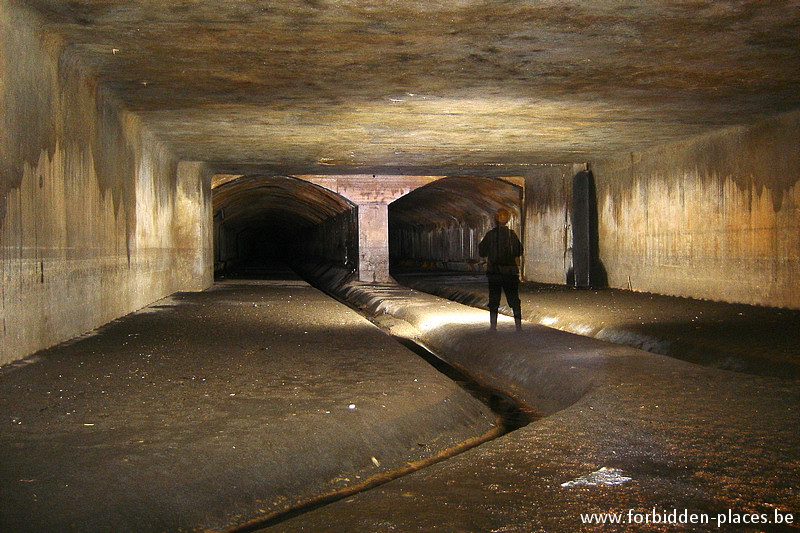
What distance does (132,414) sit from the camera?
4562mm

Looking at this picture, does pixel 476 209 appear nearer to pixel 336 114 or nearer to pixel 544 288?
pixel 544 288

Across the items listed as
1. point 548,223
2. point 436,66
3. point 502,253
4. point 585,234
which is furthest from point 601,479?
point 502,253

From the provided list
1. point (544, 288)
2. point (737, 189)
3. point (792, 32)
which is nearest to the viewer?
point (792, 32)

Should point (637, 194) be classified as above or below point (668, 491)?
above

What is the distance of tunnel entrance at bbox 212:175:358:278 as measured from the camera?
72.1 feet

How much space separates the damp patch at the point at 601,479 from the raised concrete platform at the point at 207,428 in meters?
1.24

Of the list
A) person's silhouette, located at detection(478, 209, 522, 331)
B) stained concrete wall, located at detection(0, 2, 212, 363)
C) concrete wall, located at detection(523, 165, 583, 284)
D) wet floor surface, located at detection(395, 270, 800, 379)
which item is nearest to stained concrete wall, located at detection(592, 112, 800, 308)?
wet floor surface, located at detection(395, 270, 800, 379)

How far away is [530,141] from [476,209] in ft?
35.3

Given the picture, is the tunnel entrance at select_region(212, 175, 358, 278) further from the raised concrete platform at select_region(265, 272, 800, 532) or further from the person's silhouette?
the raised concrete platform at select_region(265, 272, 800, 532)

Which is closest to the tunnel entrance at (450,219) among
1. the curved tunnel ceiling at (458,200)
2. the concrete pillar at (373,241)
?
the curved tunnel ceiling at (458,200)

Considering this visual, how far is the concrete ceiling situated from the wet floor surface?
3051 mm

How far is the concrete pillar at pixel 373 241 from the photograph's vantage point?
68.5 ft

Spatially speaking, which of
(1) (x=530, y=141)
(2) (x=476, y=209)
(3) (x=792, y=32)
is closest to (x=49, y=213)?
(3) (x=792, y=32)

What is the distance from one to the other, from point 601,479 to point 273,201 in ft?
84.3
